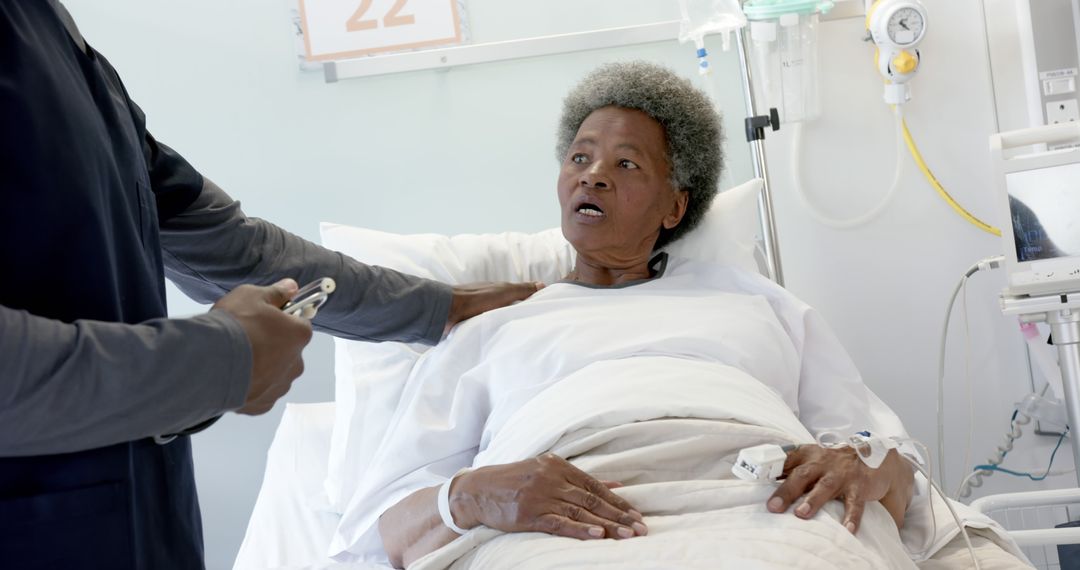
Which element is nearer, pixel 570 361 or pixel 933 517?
pixel 933 517

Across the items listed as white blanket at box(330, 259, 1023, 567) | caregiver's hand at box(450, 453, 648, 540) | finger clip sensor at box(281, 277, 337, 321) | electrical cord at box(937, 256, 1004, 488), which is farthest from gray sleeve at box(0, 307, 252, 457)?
electrical cord at box(937, 256, 1004, 488)

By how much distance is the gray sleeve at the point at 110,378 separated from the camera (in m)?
0.90

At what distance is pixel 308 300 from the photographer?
45.6 inches

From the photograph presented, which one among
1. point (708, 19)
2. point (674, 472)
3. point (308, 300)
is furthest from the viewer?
point (708, 19)

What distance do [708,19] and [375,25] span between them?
2.80ft

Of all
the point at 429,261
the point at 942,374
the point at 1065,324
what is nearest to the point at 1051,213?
the point at 1065,324

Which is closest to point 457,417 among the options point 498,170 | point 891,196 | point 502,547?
point 502,547

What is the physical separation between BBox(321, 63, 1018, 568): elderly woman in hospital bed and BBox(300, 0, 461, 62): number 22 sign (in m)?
0.61

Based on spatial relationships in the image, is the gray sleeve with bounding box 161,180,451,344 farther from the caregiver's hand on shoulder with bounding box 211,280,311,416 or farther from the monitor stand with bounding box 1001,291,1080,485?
the monitor stand with bounding box 1001,291,1080,485

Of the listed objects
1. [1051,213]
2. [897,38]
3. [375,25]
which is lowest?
[1051,213]

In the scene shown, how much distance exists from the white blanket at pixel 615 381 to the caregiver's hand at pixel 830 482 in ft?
0.17

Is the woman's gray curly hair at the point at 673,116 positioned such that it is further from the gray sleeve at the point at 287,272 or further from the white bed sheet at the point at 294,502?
the white bed sheet at the point at 294,502

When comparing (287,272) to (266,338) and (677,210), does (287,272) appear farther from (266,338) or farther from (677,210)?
(677,210)

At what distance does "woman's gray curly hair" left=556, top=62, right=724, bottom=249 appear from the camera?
2.19 metres
